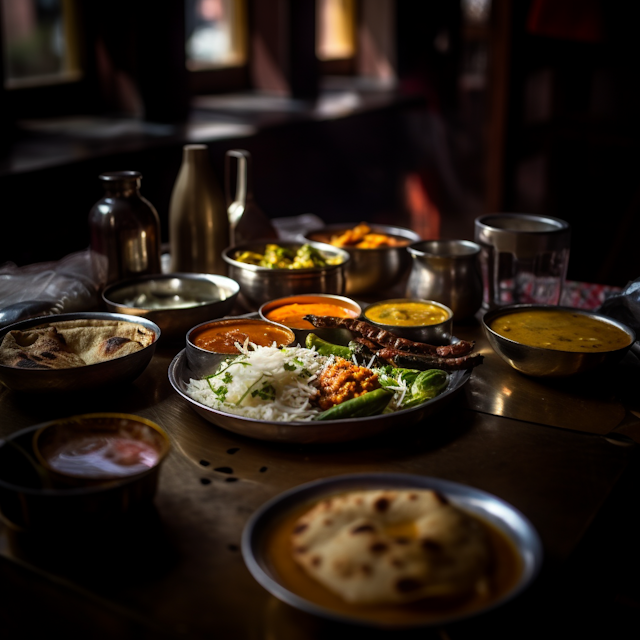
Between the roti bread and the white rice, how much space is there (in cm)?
42

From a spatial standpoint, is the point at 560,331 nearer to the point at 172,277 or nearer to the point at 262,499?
the point at 262,499

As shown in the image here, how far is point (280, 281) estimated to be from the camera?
2244 millimetres

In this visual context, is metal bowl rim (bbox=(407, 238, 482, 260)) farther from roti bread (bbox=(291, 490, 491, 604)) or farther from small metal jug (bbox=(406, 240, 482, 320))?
roti bread (bbox=(291, 490, 491, 604))

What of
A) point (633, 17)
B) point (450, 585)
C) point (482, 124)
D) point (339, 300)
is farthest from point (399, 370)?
point (482, 124)

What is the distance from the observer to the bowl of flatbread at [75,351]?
64.4 inches

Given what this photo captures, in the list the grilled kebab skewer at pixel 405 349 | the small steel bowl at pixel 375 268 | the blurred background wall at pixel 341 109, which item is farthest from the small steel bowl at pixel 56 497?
the blurred background wall at pixel 341 109

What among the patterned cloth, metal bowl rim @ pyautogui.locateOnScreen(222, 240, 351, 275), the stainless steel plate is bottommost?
the patterned cloth

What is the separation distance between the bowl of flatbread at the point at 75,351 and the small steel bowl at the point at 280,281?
0.46m

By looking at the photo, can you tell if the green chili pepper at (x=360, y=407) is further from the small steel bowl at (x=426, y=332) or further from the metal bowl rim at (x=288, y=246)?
the metal bowl rim at (x=288, y=246)

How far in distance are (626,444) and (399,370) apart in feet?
1.74

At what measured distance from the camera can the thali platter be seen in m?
1.48

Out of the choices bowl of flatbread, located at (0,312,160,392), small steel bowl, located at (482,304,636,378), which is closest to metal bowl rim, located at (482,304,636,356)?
small steel bowl, located at (482,304,636,378)

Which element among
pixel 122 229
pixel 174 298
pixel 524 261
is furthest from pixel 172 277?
pixel 524 261

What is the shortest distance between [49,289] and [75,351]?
0.48 m
